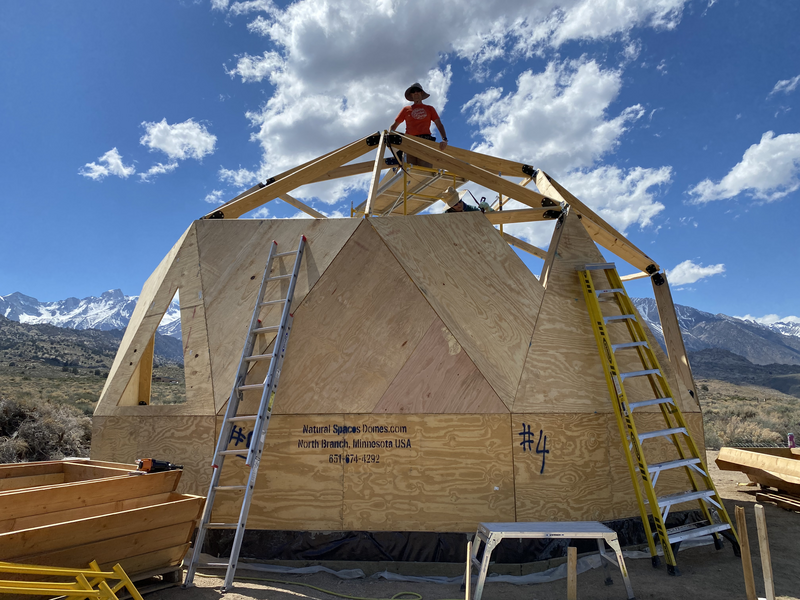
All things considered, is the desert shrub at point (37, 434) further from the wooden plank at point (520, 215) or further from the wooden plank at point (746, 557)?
the wooden plank at point (746, 557)

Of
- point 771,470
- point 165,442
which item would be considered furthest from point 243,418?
point 771,470

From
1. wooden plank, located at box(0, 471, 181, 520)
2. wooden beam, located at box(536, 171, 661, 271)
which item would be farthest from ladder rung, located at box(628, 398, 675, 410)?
wooden plank, located at box(0, 471, 181, 520)

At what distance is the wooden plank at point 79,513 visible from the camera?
509 cm

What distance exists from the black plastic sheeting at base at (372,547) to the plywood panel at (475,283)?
2074mm

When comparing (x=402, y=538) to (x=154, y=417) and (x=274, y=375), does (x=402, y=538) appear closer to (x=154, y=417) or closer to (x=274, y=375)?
(x=274, y=375)

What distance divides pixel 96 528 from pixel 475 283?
547 centimetres

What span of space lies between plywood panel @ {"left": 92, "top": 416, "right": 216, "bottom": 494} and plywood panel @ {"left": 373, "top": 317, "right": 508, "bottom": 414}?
8.19 feet

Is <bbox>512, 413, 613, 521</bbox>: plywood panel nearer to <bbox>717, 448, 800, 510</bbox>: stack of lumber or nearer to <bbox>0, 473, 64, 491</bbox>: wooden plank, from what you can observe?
<bbox>717, 448, 800, 510</bbox>: stack of lumber

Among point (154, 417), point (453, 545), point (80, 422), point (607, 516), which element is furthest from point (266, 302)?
point (80, 422)

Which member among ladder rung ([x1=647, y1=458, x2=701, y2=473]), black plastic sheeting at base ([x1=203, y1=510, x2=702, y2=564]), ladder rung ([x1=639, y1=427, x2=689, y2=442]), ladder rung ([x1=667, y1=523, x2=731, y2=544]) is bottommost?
black plastic sheeting at base ([x1=203, y1=510, x2=702, y2=564])

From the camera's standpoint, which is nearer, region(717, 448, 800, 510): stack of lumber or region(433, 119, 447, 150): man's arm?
region(717, 448, 800, 510): stack of lumber

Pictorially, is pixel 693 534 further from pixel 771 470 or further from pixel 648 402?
pixel 771 470

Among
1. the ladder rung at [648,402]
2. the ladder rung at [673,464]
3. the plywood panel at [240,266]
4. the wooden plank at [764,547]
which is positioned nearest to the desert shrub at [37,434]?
the plywood panel at [240,266]

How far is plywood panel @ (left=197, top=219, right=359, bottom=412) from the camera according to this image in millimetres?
7594
